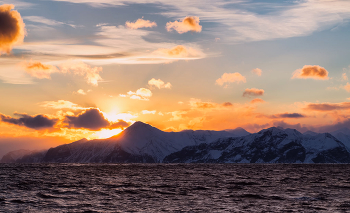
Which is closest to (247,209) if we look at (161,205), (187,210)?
(187,210)

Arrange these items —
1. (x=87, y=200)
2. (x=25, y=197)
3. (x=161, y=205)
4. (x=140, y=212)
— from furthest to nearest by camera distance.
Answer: (x=25, y=197), (x=87, y=200), (x=161, y=205), (x=140, y=212)

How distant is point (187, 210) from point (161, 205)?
5459mm

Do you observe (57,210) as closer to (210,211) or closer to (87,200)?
(87,200)

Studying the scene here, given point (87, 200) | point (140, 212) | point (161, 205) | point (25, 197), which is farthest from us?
point (25, 197)

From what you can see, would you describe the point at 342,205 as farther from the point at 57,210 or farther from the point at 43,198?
the point at 43,198

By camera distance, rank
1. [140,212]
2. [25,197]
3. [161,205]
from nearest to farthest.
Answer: [140,212]
[161,205]
[25,197]

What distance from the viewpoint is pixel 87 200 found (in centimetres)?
5153

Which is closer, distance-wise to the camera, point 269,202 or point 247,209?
point 247,209

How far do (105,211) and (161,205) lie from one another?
27.8 feet

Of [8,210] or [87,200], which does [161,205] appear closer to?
[87,200]

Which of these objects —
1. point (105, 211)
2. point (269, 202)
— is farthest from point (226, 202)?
point (105, 211)

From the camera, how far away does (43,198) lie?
53.8 metres

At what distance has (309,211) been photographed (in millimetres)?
41531

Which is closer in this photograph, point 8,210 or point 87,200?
point 8,210
